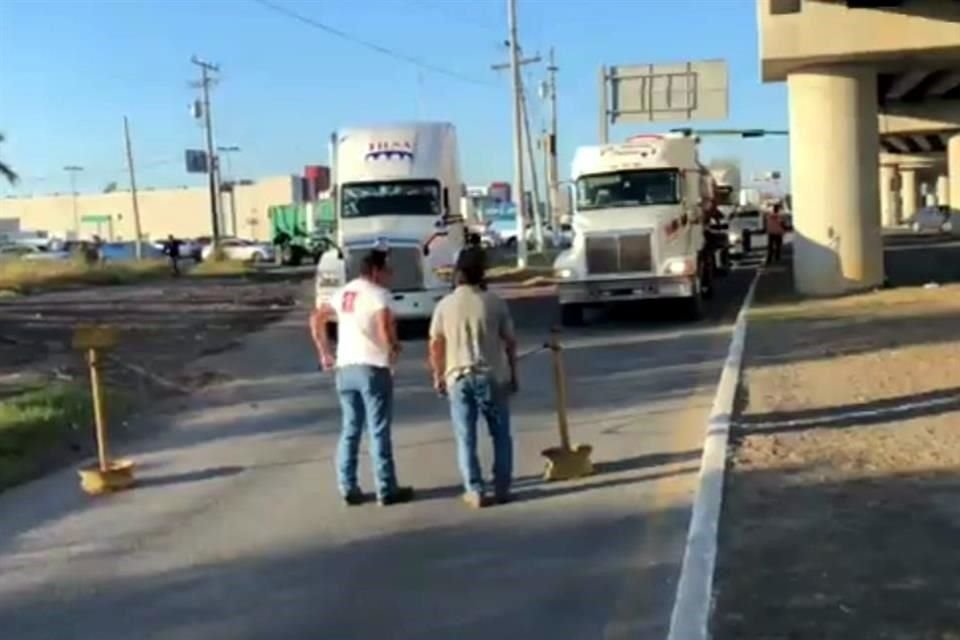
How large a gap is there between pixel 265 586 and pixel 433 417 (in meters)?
6.50

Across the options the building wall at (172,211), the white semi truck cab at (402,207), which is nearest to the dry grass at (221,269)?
the white semi truck cab at (402,207)

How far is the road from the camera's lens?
6.99 metres

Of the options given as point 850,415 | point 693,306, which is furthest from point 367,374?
point 693,306

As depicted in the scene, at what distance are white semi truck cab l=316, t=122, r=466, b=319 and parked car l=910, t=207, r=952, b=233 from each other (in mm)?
69255

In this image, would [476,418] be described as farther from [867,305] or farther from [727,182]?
[727,182]

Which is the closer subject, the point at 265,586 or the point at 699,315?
the point at 265,586

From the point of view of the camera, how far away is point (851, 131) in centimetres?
2919

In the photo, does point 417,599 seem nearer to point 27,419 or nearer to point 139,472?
point 139,472

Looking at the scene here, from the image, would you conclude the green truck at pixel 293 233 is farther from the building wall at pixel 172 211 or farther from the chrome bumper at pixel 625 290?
Answer: the building wall at pixel 172 211

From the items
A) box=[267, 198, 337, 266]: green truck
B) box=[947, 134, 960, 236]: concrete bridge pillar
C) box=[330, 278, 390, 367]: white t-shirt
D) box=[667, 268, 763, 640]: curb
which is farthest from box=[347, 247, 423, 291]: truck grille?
box=[947, 134, 960, 236]: concrete bridge pillar

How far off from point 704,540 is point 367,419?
2821 millimetres

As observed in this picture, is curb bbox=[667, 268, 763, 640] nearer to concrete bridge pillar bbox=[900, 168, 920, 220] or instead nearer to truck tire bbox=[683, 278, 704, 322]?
truck tire bbox=[683, 278, 704, 322]

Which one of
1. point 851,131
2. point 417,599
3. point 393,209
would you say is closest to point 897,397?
point 417,599

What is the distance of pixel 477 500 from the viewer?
9.50 meters
